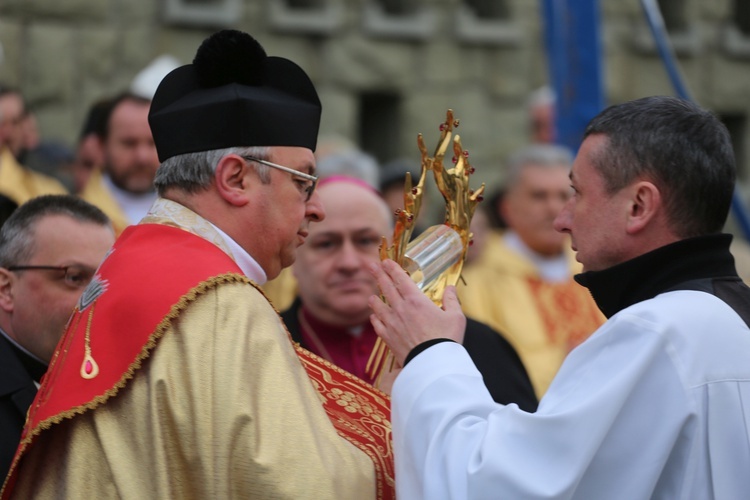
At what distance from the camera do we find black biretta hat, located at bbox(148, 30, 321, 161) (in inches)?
137

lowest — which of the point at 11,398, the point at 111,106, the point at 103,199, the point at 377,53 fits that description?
the point at 11,398

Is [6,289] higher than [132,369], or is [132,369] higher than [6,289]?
[6,289]

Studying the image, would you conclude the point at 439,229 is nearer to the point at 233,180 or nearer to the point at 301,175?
the point at 301,175

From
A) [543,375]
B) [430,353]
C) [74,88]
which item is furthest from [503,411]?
[74,88]

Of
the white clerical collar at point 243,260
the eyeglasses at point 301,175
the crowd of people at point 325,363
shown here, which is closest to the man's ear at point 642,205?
the crowd of people at point 325,363

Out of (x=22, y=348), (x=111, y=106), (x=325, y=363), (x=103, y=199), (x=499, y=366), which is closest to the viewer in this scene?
(x=325, y=363)

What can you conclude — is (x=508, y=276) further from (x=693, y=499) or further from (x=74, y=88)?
(x=693, y=499)

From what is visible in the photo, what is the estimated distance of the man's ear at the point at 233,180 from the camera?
11.3 feet

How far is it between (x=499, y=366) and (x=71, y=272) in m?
1.53

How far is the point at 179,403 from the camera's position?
122 inches

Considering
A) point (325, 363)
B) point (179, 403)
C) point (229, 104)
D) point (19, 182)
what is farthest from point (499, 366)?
point (19, 182)

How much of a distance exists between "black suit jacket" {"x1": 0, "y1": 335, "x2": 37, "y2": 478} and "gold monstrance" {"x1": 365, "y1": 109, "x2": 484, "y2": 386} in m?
1.01

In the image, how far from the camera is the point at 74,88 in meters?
9.64

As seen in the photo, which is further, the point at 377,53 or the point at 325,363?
the point at 377,53
